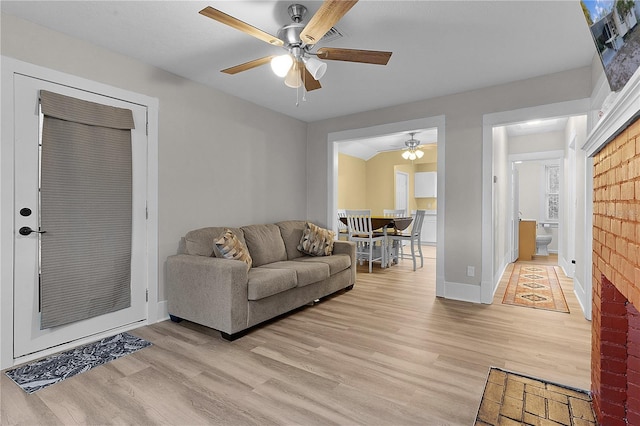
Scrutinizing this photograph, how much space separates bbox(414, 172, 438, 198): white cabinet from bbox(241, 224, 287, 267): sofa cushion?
6.25 metres

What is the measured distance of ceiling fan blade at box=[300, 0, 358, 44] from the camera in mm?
1627

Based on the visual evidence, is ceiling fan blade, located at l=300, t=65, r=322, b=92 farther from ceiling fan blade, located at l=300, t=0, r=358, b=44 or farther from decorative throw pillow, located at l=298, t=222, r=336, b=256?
decorative throw pillow, located at l=298, t=222, r=336, b=256

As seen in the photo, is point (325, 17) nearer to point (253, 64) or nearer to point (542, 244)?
point (253, 64)

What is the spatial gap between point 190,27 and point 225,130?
1.42 metres

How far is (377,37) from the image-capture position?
8.27 feet

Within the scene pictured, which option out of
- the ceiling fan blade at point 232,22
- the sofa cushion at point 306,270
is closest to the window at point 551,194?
the sofa cushion at point 306,270

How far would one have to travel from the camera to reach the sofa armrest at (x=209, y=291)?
8.46 feet

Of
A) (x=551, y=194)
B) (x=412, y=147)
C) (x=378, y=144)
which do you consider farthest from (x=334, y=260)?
(x=551, y=194)

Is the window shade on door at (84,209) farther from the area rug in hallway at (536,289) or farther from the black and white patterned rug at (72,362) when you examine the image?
the area rug in hallway at (536,289)

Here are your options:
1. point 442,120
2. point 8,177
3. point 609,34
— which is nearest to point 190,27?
point 8,177

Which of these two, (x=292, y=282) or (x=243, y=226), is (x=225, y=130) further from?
(x=292, y=282)

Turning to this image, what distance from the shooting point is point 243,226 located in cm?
390

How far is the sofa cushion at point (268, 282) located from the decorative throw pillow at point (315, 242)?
1.00 metres

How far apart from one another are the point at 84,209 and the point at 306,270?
1975 millimetres
